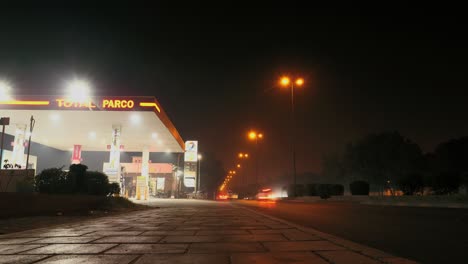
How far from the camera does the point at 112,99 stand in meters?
28.3

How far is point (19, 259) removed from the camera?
16.6 ft

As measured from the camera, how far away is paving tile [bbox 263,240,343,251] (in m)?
5.88

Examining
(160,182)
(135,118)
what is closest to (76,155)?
(135,118)

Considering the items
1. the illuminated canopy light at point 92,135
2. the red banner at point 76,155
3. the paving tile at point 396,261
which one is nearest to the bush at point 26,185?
the paving tile at point 396,261

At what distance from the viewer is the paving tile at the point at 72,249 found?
5633 millimetres

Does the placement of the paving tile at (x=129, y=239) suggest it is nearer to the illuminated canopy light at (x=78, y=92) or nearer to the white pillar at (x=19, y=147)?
the illuminated canopy light at (x=78, y=92)

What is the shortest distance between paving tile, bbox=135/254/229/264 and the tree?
224 ft

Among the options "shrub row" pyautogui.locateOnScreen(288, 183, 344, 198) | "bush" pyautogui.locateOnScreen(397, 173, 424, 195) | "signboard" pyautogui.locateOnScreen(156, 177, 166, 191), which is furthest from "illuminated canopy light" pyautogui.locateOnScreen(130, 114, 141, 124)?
"signboard" pyautogui.locateOnScreen(156, 177, 166, 191)

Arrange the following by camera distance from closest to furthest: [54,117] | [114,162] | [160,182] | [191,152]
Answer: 1. [54,117]
2. [114,162]
3. [191,152]
4. [160,182]

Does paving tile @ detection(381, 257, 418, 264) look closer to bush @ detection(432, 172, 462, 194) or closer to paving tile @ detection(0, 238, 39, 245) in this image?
paving tile @ detection(0, 238, 39, 245)

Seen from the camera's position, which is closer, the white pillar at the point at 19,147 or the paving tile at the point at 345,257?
the paving tile at the point at 345,257

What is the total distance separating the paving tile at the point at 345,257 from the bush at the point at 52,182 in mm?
14973

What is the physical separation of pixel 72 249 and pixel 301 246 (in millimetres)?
3621

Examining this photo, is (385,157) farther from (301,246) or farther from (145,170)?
(301,246)
